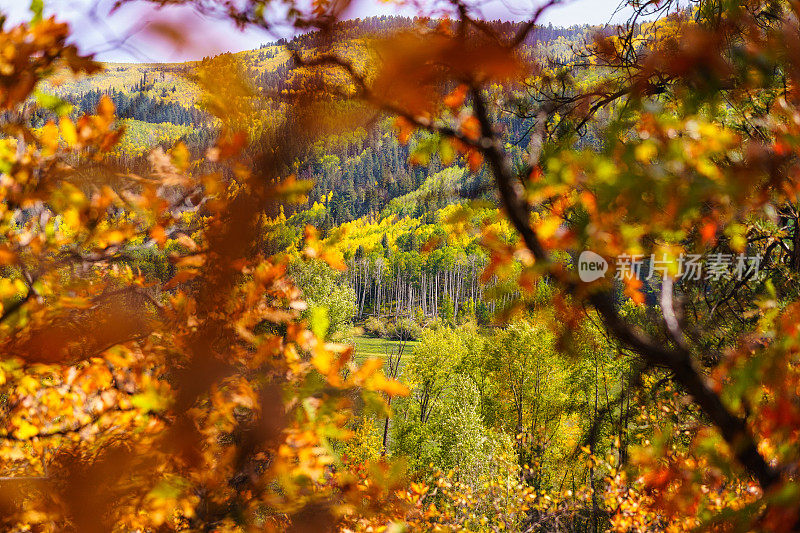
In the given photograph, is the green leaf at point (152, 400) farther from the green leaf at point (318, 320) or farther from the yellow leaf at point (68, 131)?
the yellow leaf at point (68, 131)

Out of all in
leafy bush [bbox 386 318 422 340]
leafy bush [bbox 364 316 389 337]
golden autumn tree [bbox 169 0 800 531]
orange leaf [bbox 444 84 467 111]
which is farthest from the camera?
leafy bush [bbox 364 316 389 337]

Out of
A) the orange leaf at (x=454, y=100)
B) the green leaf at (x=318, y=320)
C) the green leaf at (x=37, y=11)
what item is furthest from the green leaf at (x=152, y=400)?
the orange leaf at (x=454, y=100)

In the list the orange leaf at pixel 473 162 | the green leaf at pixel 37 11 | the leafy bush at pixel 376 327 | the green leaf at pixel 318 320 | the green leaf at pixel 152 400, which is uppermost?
the green leaf at pixel 37 11

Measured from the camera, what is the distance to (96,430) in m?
2.29

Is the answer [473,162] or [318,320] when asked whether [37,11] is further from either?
[473,162]

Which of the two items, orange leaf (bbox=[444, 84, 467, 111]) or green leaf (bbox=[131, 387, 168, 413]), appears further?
orange leaf (bbox=[444, 84, 467, 111])

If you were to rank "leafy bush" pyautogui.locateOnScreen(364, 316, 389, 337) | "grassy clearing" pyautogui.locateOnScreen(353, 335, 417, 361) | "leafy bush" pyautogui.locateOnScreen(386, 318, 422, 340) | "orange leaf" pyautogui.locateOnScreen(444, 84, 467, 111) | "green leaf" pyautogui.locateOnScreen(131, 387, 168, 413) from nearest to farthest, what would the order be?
"green leaf" pyautogui.locateOnScreen(131, 387, 168, 413)
"orange leaf" pyautogui.locateOnScreen(444, 84, 467, 111)
"grassy clearing" pyautogui.locateOnScreen(353, 335, 417, 361)
"leafy bush" pyautogui.locateOnScreen(386, 318, 422, 340)
"leafy bush" pyautogui.locateOnScreen(364, 316, 389, 337)

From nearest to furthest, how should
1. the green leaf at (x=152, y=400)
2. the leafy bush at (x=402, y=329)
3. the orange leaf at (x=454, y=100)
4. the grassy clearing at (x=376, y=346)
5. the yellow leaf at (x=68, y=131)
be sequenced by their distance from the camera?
the green leaf at (x=152, y=400)
the orange leaf at (x=454, y=100)
the yellow leaf at (x=68, y=131)
the grassy clearing at (x=376, y=346)
the leafy bush at (x=402, y=329)

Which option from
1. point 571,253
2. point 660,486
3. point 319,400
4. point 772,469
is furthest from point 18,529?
point 660,486

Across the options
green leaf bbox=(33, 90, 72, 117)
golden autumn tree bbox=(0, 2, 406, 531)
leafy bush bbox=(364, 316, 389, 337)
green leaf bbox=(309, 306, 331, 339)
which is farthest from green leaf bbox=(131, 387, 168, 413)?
A: leafy bush bbox=(364, 316, 389, 337)

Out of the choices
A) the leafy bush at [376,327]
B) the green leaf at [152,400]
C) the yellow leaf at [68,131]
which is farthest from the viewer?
the leafy bush at [376,327]

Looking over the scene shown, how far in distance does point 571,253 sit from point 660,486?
159cm

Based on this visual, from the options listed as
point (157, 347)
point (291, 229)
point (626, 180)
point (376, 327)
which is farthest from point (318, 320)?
point (376, 327)

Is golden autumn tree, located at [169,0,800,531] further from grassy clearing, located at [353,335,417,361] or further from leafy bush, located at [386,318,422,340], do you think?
leafy bush, located at [386,318,422,340]
